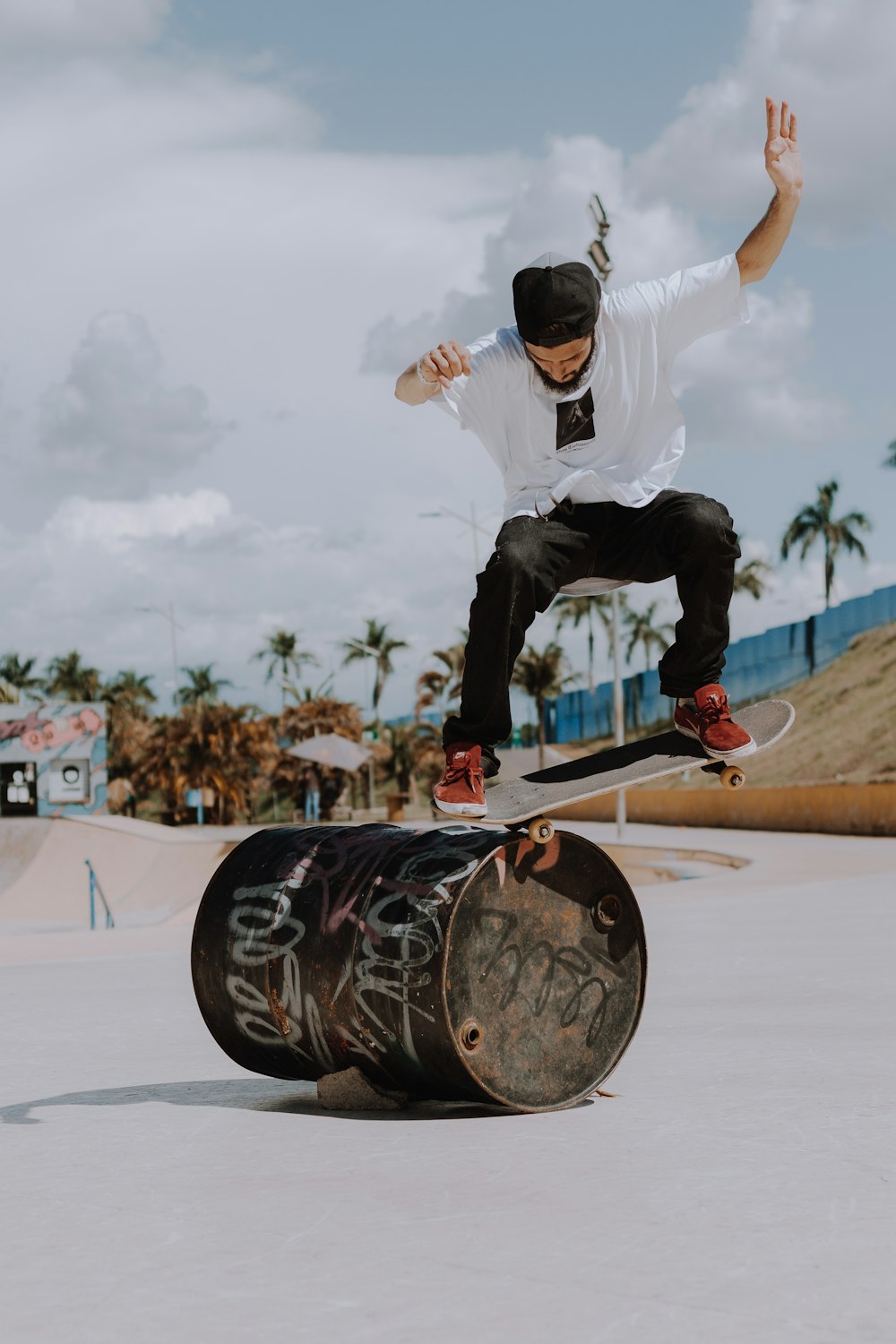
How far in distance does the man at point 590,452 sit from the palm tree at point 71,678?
92.7 meters

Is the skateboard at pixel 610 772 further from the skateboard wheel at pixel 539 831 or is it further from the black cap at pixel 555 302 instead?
the black cap at pixel 555 302

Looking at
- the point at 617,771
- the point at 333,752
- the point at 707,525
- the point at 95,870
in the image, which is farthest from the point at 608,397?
the point at 333,752

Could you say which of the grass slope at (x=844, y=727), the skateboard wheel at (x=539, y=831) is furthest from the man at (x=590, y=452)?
the grass slope at (x=844, y=727)

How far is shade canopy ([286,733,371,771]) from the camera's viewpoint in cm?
4738

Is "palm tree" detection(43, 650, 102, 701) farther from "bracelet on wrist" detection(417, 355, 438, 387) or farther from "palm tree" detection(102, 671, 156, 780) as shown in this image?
"bracelet on wrist" detection(417, 355, 438, 387)

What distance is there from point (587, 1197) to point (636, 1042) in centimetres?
296

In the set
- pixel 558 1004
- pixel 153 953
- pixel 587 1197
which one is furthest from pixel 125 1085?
pixel 153 953

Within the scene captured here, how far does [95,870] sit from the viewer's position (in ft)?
109

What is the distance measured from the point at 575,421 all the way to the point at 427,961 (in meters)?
1.91

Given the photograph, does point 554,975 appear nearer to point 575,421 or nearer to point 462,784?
point 462,784

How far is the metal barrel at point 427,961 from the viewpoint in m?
4.75

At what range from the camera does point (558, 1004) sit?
510 cm

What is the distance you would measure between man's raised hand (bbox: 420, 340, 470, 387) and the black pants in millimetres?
551

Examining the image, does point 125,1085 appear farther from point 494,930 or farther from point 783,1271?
point 783,1271
